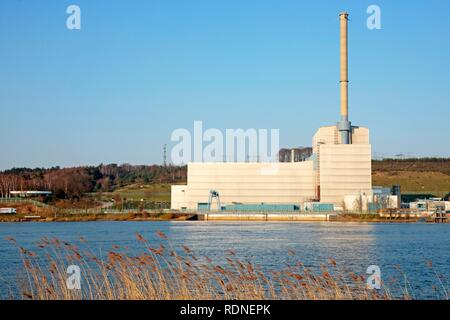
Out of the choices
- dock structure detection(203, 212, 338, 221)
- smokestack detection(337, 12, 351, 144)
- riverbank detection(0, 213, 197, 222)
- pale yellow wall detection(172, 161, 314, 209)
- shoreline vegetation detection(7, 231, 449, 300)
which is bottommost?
riverbank detection(0, 213, 197, 222)

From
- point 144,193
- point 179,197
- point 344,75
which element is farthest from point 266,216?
point 144,193

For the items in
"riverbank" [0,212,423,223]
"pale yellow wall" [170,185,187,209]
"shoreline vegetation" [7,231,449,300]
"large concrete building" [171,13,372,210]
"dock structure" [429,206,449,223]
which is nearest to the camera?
"shoreline vegetation" [7,231,449,300]

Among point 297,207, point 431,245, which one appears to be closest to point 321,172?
point 297,207

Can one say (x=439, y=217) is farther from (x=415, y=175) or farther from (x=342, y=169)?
(x=415, y=175)

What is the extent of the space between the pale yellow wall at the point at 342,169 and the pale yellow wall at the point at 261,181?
144 inches

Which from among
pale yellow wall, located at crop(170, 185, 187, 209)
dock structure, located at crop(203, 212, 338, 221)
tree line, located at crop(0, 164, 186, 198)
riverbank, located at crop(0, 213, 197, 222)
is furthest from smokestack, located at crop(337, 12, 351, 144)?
tree line, located at crop(0, 164, 186, 198)

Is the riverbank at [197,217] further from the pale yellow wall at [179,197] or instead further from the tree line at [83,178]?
the tree line at [83,178]

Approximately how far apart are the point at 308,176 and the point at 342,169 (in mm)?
5676

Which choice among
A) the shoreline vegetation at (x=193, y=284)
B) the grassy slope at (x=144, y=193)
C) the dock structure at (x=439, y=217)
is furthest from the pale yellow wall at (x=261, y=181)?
the shoreline vegetation at (x=193, y=284)

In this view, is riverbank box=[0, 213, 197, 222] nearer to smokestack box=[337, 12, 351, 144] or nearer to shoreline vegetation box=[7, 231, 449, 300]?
smokestack box=[337, 12, 351, 144]

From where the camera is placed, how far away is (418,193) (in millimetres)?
123562

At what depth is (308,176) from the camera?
9462 cm

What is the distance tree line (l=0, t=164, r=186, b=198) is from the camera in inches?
5054
